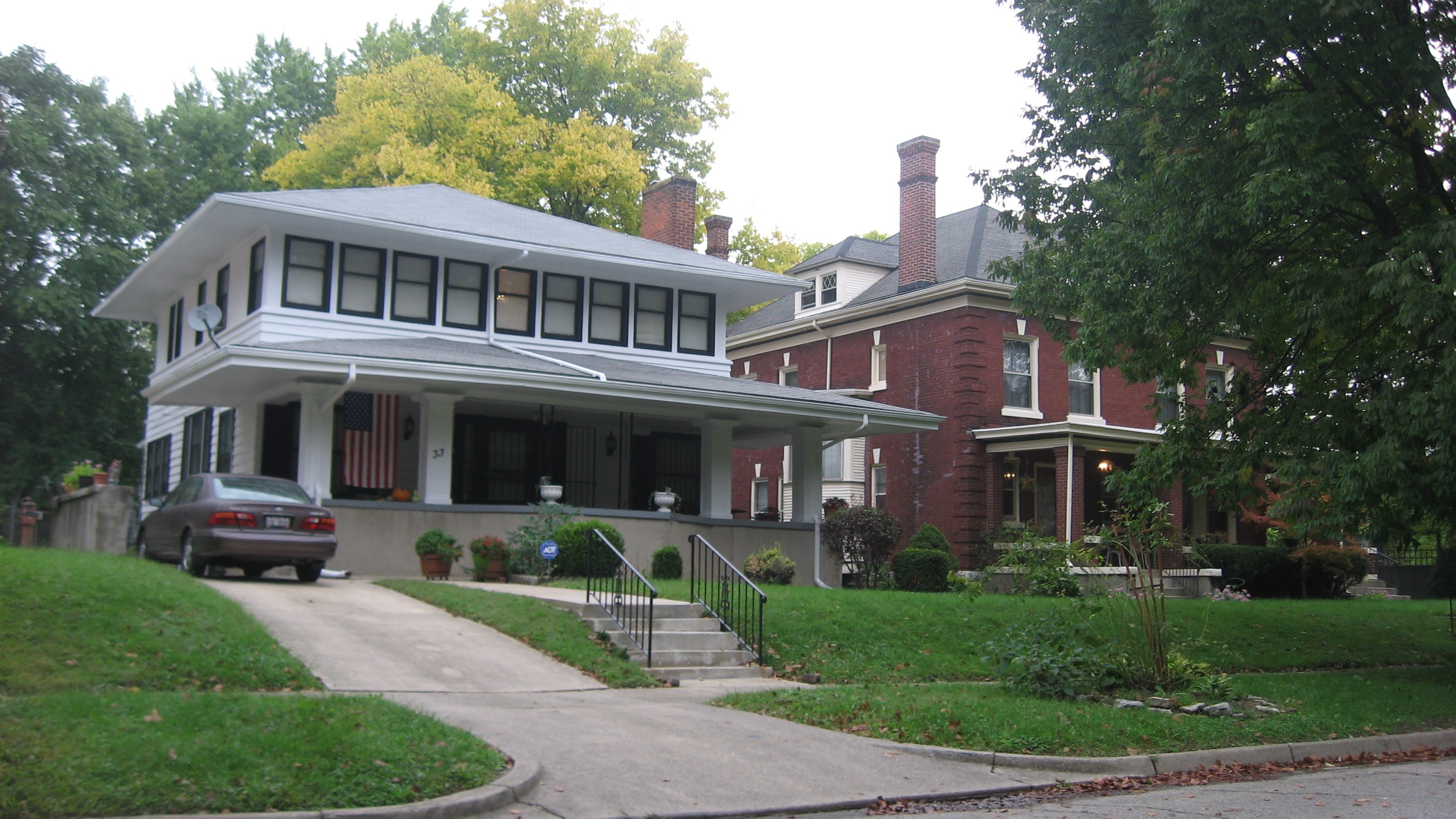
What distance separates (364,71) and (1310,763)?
47817 mm

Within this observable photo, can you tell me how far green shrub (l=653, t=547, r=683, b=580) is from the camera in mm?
20484

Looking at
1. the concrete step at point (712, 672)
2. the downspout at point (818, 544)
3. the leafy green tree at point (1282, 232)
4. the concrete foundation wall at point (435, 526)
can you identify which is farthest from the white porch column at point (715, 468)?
the concrete step at point (712, 672)

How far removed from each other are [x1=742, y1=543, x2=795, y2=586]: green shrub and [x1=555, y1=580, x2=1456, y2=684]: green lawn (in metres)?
3.73

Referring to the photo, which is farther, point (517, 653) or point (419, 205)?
point (419, 205)

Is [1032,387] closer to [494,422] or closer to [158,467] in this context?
[494,422]

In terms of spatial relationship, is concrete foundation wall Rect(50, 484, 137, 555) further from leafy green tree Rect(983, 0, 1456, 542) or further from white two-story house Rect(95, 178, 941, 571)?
leafy green tree Rect(983, 0, 1456, 542)

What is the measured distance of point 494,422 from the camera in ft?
79.4

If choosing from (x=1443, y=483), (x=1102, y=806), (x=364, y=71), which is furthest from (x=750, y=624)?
(x=364, y=71)

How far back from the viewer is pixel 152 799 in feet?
21.1

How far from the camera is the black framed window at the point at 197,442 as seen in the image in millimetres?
26484

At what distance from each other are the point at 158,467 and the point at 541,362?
1491 centimetres

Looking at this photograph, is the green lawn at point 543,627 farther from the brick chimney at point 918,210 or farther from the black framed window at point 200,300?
the brick chimney at point 918,210

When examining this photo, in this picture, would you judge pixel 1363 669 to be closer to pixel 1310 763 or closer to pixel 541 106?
pixel 1310 763

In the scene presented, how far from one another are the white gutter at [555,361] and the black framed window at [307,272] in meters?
3.32
